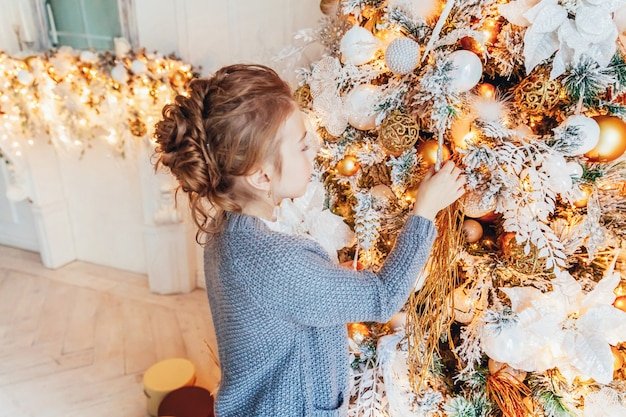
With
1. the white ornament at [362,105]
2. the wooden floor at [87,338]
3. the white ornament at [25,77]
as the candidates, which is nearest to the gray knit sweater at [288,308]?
the white ornament at [362,105]

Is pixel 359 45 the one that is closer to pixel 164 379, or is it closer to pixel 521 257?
pixel 521 257

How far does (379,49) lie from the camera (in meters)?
1.03

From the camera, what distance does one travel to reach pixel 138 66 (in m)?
1.93

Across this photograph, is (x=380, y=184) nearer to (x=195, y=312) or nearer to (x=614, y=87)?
(x=614, y=87)

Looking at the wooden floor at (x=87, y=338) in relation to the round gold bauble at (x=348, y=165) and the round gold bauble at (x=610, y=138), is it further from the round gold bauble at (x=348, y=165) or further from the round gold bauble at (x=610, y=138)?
the round gold bauble at (x=610, y=138)

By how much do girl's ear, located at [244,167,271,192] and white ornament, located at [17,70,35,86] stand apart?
5.69 ft

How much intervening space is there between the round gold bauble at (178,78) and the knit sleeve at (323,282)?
128cm

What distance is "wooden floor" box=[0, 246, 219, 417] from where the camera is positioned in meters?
1.87

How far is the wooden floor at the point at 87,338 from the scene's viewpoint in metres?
1.87

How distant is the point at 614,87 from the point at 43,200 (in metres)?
2.73

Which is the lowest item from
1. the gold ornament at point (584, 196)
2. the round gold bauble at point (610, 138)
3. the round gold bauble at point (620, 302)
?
the round gold bauble at point (620, 302)

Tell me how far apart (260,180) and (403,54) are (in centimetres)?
36

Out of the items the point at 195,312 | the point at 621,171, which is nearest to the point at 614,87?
the point at 621,171

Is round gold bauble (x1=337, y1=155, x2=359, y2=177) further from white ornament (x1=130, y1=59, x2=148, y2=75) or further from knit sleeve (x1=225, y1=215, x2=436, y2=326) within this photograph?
white ornament (x1=130, y1=59, x2=148, y2=75)
